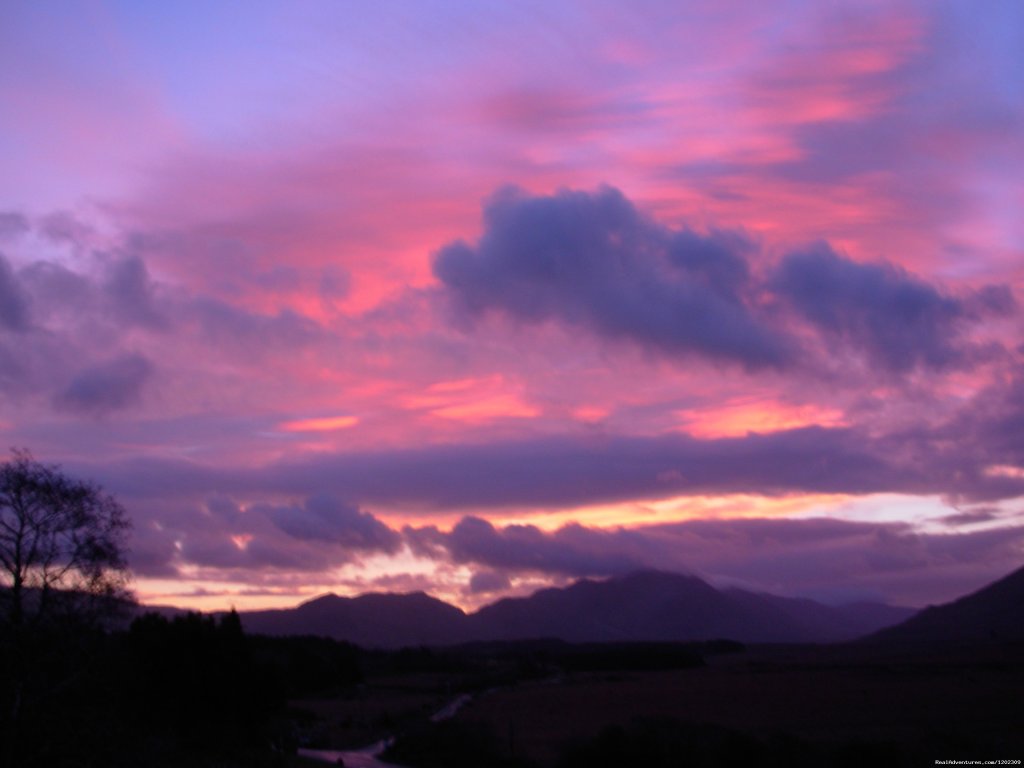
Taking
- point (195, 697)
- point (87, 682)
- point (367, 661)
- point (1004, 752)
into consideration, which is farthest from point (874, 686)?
point (367, 661)

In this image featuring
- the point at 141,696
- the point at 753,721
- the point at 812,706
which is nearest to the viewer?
the point at 141,696

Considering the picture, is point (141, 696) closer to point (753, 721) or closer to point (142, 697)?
point (142, 697)

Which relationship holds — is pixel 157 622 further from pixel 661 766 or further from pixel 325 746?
pixel 661 766

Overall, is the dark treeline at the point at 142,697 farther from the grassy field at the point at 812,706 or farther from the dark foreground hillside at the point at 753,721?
the grassy field at the point at 812,706

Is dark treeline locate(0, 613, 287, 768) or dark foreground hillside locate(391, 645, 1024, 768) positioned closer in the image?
dark treeline locate(0, 613, 287, 768)

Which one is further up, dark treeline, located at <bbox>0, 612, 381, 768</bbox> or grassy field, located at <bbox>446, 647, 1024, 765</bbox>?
dark treeline, located at <bbox>0, 612, 381, 768</bbox>

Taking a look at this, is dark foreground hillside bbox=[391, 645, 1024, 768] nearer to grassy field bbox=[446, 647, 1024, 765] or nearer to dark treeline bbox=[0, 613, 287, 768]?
grassy field bbox=[446, 647, 1024, 765]

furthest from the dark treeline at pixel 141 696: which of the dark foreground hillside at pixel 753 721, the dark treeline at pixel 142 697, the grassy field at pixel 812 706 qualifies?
the grassy field at pixel 812 706

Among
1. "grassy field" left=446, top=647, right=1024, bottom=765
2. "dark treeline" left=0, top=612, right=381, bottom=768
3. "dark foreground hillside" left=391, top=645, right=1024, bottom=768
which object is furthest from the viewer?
"grassy field" left=446, top=647, right=1024, bottom=765

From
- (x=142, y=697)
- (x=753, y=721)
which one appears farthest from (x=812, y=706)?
(x=142, y=697)

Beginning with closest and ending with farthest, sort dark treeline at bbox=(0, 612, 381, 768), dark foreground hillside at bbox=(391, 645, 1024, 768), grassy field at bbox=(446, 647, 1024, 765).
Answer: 1. dark treeline at bbox=(0, 612, 381, 768)
2. dark foreground hillside at bbox=(391, 645, 1024, 768)
3. grassy field at bbox=(446, 647, 1024, 765)

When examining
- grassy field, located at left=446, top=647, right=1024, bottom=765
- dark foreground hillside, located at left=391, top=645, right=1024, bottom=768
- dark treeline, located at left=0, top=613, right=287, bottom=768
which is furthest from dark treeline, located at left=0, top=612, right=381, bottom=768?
grassy field, located at left=446, top=647, right=1024, bottom=765

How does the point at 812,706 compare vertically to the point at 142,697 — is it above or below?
below

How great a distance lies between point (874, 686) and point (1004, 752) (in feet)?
140
